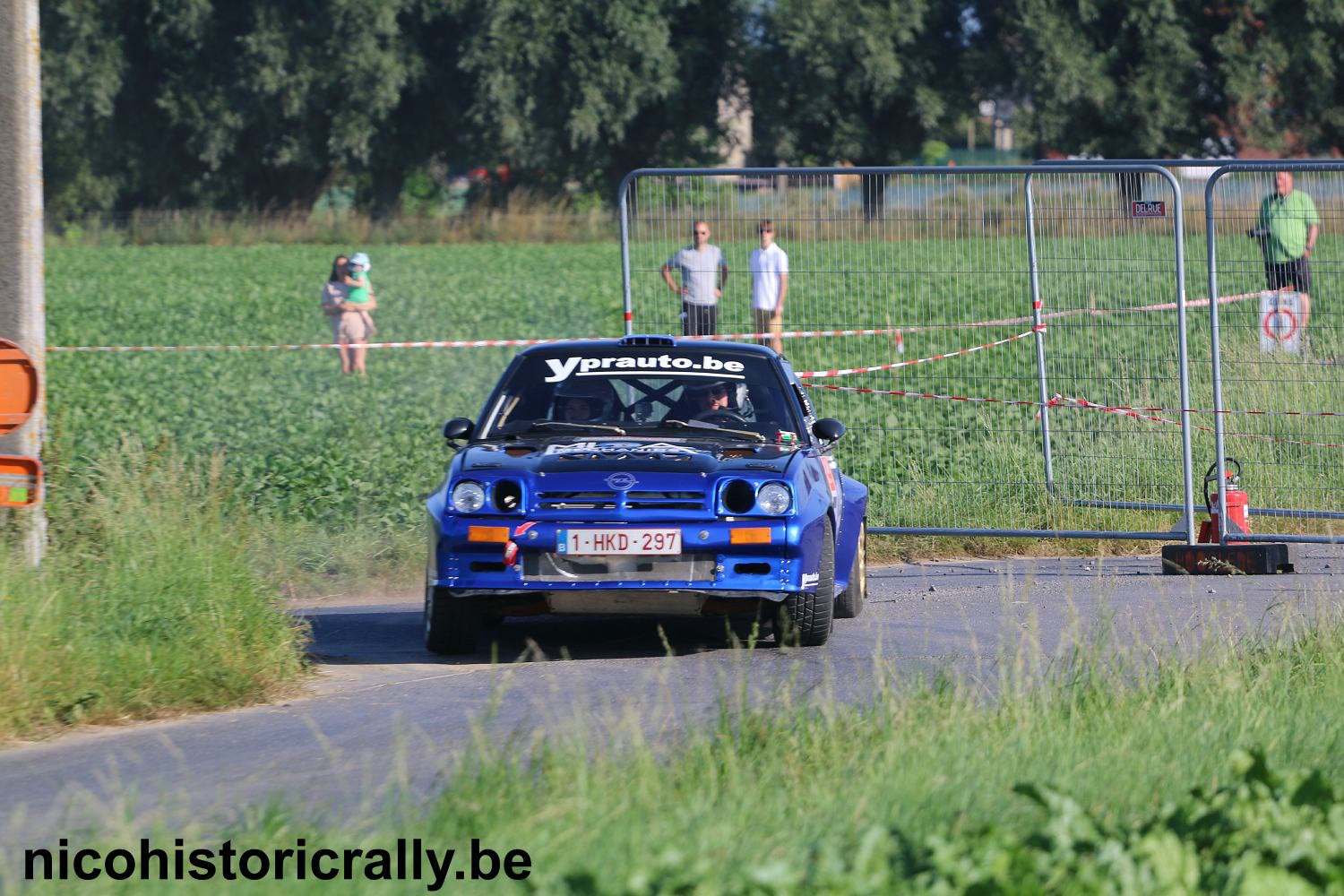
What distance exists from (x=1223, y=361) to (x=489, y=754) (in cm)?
822

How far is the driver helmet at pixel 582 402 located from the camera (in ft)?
31.4

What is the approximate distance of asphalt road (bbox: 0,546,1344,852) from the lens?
18.9ft

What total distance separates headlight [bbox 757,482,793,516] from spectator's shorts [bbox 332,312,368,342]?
16428mm

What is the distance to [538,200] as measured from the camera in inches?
2623

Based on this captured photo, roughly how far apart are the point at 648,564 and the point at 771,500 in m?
0.64

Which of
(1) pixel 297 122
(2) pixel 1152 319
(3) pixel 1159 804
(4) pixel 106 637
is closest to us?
(3) pixel 1159 804

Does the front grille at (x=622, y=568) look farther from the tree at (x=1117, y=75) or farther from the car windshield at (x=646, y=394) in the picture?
the tree at (x=1117, y=75)

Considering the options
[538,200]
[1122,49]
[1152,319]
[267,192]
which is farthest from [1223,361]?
[267,192]

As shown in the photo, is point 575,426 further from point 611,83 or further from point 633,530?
point 611,83

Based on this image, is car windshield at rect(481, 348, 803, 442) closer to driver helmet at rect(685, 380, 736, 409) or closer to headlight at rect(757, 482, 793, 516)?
driver helmet at rect(685, 380, 736, 409)

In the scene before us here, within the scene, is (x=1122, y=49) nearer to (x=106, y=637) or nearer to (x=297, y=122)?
(x=297, y=122)

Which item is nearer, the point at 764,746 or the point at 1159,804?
the point at 1159,804

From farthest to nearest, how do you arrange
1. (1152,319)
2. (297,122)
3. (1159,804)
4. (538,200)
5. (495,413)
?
1. (297,122)
2. (538,200)
3. (1152,319)
4. (495,413)
5. (1159,804)

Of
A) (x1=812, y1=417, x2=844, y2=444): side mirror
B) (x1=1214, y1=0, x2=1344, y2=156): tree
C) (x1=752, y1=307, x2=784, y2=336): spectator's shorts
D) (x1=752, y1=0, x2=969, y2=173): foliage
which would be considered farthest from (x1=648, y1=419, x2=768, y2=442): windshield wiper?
(x1=752, y1=0, x2=969, y2=173): foliage
